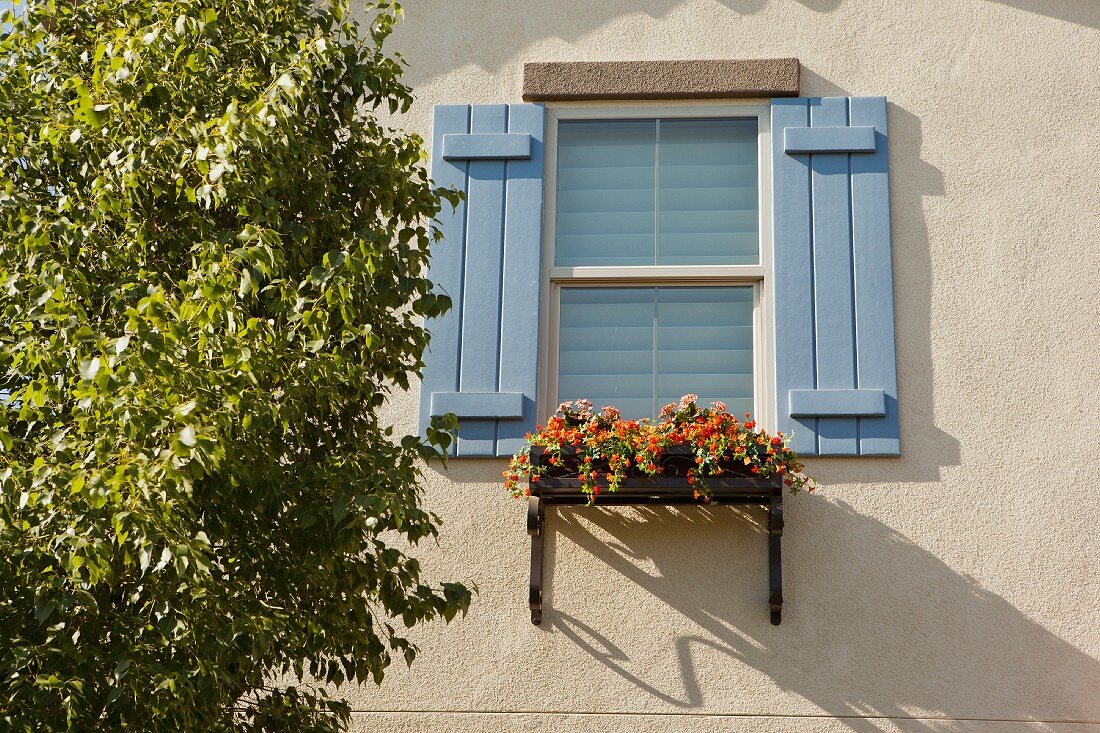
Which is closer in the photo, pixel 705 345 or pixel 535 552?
pixel 535 552

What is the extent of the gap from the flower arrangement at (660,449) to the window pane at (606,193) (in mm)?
1016

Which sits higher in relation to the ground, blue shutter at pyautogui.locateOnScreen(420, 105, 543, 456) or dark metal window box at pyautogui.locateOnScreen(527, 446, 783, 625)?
blue shutter at pyautogui.locateOnScreen(420, 105, 543, 456)

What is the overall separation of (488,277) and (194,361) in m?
2.41

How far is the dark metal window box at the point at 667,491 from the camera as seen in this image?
483 cm

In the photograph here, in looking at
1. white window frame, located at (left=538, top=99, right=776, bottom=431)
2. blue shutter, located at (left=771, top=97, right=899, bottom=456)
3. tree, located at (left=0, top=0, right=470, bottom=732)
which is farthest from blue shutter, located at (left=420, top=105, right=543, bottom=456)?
tree, located at (left=0, top=0, right=470, bottom=732)

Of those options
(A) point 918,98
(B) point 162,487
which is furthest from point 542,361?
(B) point 162,487

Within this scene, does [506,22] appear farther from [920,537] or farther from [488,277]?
[920,537]

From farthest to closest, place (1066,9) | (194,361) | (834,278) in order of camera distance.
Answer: (1066,9) < (834,278) < (194,361)

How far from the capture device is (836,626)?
4.90 m

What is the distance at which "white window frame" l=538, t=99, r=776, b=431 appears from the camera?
215 inches

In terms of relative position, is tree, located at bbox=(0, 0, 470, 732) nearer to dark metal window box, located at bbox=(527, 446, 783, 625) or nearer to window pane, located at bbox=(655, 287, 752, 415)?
dark metal window box, located at bbox=(527, 446, 783, 625)

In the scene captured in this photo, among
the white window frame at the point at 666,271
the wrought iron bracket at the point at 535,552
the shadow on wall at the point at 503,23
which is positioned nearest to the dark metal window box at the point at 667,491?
the wrought iron bracket at the point at 535,552

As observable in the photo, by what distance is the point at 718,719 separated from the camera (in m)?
4.78

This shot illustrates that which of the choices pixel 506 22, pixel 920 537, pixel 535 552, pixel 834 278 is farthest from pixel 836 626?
pixel 506 22
